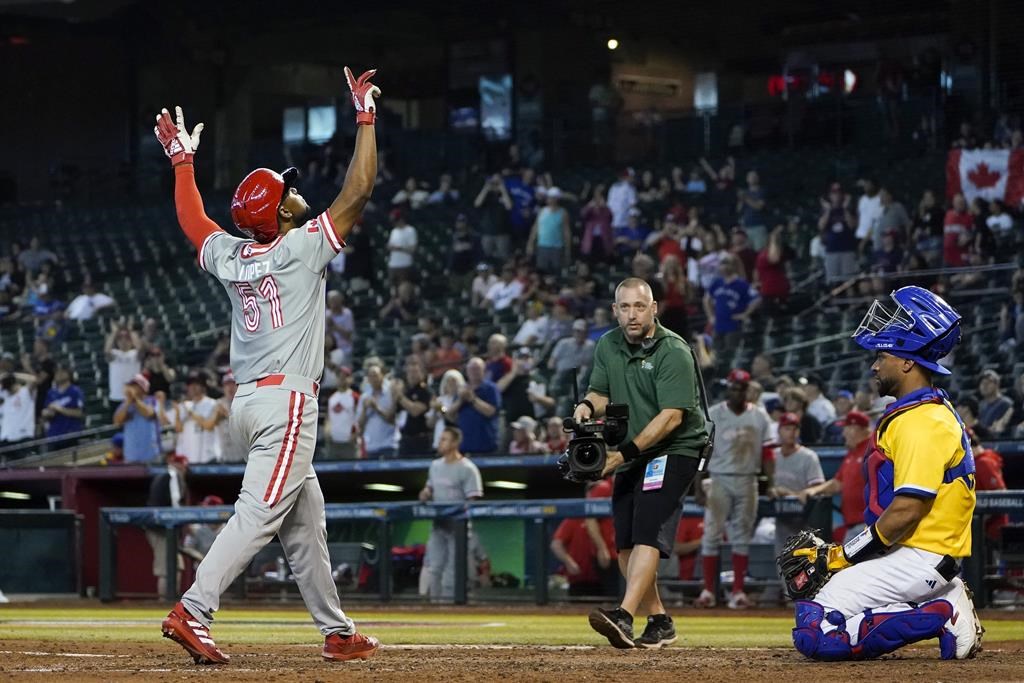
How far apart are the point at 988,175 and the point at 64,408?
1159 cm

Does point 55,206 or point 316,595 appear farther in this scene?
point 55,206

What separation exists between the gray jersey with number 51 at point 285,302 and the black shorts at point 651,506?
1832mm

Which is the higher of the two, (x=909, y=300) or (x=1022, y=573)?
(x=909, y=300)

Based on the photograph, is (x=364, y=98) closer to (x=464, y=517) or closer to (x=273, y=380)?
(x=273, y=380)

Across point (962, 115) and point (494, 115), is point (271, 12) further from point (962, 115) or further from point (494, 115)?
point (962, 115)

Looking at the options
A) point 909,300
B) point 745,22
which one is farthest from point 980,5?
point 909,300

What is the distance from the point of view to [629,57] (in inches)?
1324

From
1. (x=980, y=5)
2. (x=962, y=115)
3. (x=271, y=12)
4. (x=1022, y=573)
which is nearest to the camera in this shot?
(x=1022, y=573)

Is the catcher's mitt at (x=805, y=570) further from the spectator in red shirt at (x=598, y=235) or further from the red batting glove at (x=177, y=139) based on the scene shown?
the spectator in red shirt at (x=598, y=235)

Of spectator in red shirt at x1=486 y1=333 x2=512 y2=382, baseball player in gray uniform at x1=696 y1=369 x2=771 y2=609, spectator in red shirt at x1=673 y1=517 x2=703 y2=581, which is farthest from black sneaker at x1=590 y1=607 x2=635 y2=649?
spectator in red shirt at x1=486 y1=333 x2=512 y2=382

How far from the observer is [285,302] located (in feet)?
21.7

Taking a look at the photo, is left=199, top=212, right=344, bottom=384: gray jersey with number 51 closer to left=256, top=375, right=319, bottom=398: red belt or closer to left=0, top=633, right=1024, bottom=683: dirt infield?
left=256, top=375, right=319, bottom=398: red belt

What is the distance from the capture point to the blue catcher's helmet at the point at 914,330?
249 inches

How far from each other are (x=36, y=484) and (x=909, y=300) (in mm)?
14119
